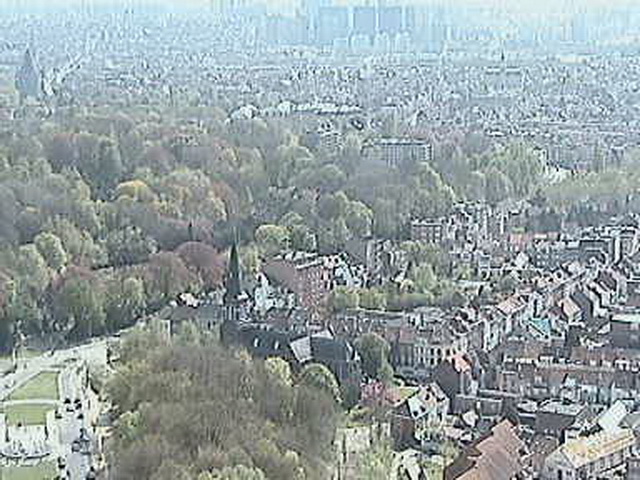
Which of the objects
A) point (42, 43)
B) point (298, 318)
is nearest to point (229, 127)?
point (298, 318)

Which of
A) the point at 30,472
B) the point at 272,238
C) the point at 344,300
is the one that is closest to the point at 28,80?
the point at 272,238

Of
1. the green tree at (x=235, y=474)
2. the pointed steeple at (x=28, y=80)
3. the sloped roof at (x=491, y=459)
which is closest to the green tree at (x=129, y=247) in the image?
the sloped roof at (x=491, y=459)

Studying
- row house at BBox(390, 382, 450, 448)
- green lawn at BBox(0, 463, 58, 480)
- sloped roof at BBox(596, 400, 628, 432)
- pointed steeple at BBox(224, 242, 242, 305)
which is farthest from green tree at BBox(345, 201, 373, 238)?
green lawn at BBox(0, 463, 58, 480)

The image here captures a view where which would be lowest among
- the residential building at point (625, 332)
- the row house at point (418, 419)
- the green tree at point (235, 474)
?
the row house at point (418, 419)

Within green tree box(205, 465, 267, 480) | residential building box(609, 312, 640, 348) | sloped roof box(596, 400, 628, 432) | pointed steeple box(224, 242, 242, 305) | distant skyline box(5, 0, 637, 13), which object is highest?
green tree box(205, 465, 267, 480)

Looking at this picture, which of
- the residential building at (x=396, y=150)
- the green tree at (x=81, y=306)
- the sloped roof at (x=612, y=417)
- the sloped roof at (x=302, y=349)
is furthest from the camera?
the residential building at (x=396, y=150)

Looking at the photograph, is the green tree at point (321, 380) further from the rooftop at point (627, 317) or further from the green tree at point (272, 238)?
the green tree at point (272, 238)

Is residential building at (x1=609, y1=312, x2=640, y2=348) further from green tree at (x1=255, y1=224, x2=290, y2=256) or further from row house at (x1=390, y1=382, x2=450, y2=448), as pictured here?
green tree at (x1=255, y1=224, x2=290, y2=256)

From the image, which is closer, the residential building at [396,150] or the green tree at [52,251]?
the green tree at [52,251]
